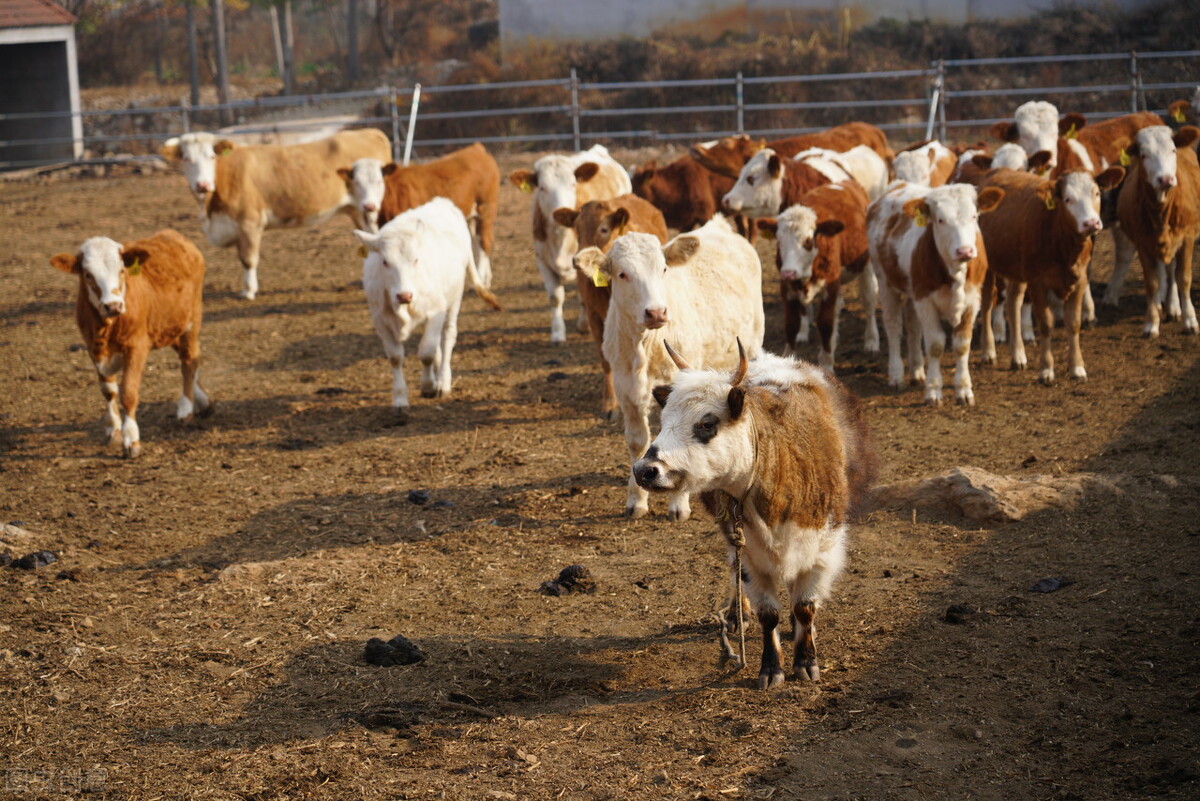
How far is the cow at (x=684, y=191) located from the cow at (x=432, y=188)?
1.95 meters

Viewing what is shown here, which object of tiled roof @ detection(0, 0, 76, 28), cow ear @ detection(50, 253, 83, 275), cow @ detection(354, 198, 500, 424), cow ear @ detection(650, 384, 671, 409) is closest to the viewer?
cow ear @ detection(650, 384, 671, 409)

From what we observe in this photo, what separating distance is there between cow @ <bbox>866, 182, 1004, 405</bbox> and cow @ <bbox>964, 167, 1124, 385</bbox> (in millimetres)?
286

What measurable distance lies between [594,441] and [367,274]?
97.9 inches

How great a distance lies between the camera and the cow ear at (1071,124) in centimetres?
1363

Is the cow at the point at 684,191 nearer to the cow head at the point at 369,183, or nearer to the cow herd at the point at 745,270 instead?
the cow herd at the point at 745,270

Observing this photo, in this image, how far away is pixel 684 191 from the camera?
13523 millimetres

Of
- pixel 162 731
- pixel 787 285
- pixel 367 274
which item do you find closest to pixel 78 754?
pixel 162 731

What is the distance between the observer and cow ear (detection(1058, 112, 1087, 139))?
537 inches

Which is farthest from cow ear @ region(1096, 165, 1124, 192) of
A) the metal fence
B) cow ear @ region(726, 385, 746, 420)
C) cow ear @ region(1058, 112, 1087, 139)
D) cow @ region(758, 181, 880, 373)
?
the metal fence

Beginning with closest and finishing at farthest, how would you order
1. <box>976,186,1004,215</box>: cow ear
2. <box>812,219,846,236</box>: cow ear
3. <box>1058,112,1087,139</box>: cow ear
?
<box>976,186,1004,215</box>: cow ear < <box>812,219,846,236</box>: cow ear < <box>1058,112,1087,139</box>: cow ear

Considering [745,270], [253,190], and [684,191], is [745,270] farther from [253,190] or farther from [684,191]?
[253,190]

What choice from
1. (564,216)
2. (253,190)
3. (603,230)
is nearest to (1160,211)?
(603,230)

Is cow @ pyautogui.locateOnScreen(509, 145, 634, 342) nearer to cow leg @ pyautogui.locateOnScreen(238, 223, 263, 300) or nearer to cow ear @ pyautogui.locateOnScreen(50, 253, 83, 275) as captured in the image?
cow leg @ pyautogui.locateOnScreen(238, 223, 263, 300)

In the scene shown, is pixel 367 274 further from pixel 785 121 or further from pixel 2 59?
pixel 2 59
